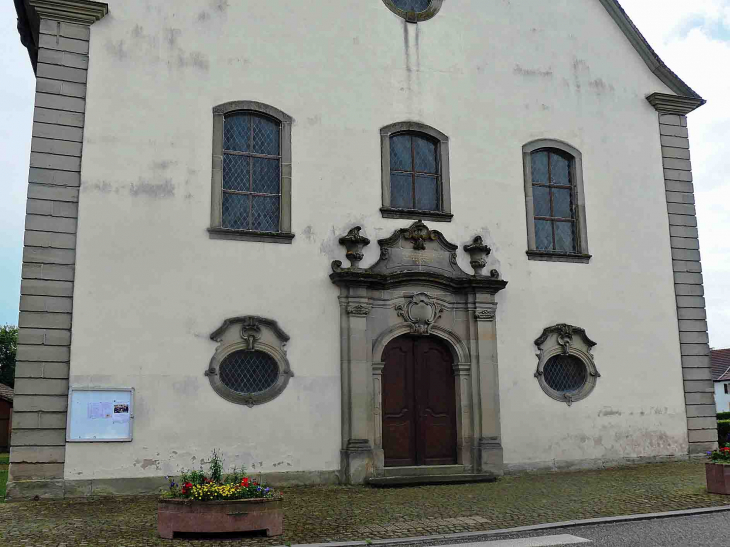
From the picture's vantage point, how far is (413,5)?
571 inches

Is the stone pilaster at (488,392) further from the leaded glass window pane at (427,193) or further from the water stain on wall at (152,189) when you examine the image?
the water stain on wall at (152,189)

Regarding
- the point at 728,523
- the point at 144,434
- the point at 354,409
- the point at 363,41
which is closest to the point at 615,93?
the point at 363,41

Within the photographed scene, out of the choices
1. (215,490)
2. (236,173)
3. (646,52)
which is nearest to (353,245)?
(236,173)

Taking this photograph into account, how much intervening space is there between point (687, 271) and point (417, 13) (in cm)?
727

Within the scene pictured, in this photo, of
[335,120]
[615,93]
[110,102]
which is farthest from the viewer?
[615,93]

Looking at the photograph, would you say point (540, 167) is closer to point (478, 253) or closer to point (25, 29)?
point (478, 253)

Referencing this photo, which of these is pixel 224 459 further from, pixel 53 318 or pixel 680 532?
pixel 680 532

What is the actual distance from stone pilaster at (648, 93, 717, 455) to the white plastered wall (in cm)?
24

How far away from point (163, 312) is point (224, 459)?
2413 millimetres

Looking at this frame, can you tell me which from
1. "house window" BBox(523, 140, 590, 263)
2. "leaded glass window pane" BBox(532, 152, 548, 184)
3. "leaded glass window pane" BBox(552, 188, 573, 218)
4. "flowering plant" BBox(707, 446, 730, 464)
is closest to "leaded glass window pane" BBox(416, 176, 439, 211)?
"house window" BBox(523, 140, 590, 263)

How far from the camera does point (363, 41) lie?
13820 mm

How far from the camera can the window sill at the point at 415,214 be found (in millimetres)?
13258

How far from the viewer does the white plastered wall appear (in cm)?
Result: 1162

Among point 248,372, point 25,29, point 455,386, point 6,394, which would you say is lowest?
point 455,386
